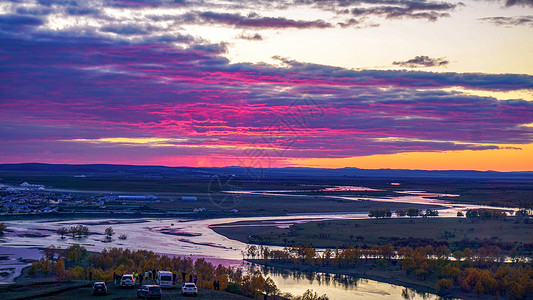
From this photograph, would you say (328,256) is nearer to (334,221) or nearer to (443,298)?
(443,298)

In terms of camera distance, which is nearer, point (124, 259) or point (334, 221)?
point (124, 259)

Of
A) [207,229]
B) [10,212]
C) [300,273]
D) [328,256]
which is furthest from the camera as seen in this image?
[10,212]

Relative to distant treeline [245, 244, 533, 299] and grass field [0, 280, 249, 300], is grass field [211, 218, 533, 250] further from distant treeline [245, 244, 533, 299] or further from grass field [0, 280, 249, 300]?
grass field [0, 280, 249, 300]

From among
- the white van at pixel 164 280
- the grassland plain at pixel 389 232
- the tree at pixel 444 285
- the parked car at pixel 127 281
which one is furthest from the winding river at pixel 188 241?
the parked car at pixel 127 281

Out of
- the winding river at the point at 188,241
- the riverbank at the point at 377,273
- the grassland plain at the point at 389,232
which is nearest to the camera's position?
the riverbank at the point at 377,273

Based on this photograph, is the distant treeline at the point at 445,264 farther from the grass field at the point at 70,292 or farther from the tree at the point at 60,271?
the grass field at the point at 70,292

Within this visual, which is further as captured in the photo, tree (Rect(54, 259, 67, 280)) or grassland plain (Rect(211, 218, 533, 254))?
grassland plain (Rect(211, 218, 533, 254))

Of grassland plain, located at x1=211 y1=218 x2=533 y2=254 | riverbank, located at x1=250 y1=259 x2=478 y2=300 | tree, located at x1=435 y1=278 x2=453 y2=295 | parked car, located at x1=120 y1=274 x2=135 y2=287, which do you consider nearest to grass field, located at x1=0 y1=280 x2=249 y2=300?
parked car, located at x1=120 y1=274 x2=135 y2=287

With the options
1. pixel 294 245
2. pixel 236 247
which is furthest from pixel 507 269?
pixel 236 247
